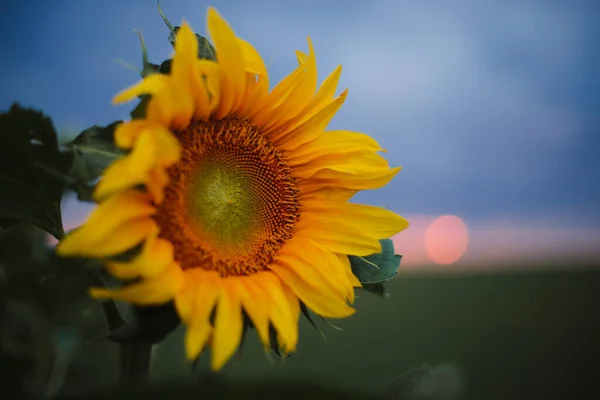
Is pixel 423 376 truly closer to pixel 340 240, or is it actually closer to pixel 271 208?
pixel 340 240

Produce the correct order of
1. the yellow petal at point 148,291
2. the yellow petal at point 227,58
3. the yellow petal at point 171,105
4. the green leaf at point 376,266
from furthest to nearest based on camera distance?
the green leaf at point 376,266
the yellow petal at point 227,58
the yellow petal at point 171,105
the yellow petal at point 148,291

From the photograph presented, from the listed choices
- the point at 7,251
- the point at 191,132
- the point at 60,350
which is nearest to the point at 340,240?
the point at 191,132

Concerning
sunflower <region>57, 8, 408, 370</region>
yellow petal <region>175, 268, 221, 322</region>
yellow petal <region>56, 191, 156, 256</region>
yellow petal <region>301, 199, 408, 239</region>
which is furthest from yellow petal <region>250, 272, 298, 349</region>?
yellow petal <region>56, 191, 156, 256</region>

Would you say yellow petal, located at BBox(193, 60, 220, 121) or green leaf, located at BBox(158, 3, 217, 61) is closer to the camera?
yellow petal, located at BBox(193, 60, 220, 121)

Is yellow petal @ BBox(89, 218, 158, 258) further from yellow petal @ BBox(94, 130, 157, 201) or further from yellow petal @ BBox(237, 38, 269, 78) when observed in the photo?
yellow petal @ BBox(237, 38, 269, 78)

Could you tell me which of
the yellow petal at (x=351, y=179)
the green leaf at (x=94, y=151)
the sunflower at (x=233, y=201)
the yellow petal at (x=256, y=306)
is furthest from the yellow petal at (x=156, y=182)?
the yellow petal at (x=351, y=179)

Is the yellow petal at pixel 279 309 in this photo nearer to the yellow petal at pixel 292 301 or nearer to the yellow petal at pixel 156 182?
the yellow petal at pixel 292 301

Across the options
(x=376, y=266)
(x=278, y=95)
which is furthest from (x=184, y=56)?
(x=376, y=266)
